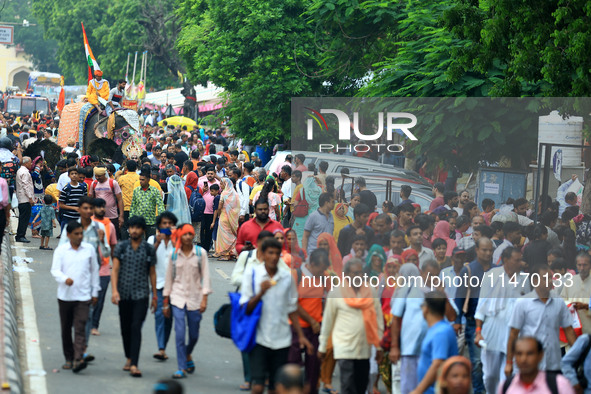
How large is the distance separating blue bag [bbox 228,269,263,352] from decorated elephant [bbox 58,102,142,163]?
14226mm

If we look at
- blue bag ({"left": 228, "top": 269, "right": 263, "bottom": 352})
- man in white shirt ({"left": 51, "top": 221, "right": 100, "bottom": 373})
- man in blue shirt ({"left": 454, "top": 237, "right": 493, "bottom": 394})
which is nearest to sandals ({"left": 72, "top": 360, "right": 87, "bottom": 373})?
man in white shirt ({"left": 51, "top": 221, "right": 100, "bottom": 373})

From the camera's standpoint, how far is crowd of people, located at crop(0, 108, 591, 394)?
7.97 metres

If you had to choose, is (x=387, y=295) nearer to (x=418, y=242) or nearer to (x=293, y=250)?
(x=418, y=242)

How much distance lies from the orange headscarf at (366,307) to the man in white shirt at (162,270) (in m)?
2.12

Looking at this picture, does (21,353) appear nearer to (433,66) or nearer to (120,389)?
(120,389)

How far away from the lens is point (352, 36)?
69.2 feet

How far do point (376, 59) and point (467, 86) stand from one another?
20.6 ft

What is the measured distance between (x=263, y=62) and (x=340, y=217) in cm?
1557

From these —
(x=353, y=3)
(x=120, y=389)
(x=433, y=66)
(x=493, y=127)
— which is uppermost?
(x=353, y=3)

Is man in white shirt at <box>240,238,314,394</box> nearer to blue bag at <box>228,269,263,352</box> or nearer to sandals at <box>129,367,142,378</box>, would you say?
blue bag at <box>228,269,263,352</box>

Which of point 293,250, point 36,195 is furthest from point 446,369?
point 36,195

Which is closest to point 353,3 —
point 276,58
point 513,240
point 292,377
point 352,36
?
point 352,36

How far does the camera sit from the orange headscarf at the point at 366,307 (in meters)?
8.24

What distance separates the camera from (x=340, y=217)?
459 inches
